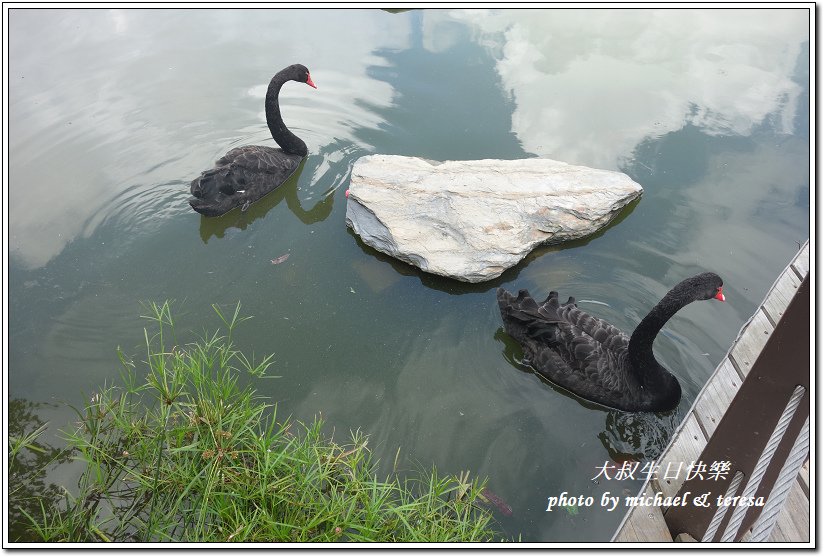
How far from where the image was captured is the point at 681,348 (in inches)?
154

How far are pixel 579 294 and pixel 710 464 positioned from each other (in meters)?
1.85

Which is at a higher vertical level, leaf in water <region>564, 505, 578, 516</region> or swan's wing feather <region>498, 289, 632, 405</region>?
swan's wing feather <region>498, 289, 632, 405</region>

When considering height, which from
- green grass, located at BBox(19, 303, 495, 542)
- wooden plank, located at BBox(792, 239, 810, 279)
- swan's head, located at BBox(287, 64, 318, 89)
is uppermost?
swan's head, located at BBox(287, 64, 318, 89)

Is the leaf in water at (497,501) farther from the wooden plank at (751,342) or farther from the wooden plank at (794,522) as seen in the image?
the wooden plank at (751,342)

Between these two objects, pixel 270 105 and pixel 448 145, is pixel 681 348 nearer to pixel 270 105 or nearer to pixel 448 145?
pixel 448 145

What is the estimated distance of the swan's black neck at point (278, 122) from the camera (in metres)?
5.30

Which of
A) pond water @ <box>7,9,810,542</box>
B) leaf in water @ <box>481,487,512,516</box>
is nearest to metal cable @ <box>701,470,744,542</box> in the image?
pond water @ <box>7,9,810,542</box>

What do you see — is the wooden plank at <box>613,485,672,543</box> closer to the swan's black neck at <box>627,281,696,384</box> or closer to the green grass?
the green grass

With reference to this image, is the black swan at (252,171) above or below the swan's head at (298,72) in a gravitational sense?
below

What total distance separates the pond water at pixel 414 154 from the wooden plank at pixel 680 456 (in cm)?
27

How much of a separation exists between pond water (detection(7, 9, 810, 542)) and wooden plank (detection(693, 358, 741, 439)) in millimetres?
271

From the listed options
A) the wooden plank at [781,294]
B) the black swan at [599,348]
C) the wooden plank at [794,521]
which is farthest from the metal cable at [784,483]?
the wooden plank at [781,294]

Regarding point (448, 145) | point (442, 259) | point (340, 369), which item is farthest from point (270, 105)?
point (340, 369)

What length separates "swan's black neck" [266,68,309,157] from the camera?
530cm
